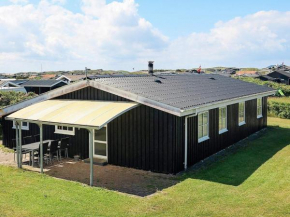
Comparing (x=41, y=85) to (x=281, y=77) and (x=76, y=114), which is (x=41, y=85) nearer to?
(x=76, y=114)

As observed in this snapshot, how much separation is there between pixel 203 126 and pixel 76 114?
5456mm

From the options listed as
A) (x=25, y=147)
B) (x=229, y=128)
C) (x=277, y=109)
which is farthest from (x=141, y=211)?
(x=277, y=109)

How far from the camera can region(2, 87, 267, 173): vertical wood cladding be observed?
41.4 ft

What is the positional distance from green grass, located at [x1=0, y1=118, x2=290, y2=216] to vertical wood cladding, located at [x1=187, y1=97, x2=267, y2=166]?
39.3 inches

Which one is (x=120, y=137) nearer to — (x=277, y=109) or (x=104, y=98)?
(x=104, y=98)

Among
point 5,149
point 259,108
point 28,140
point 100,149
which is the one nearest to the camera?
point 100,149

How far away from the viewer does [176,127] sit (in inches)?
490

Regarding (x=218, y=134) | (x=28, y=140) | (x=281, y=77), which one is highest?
(x=281, y=77)

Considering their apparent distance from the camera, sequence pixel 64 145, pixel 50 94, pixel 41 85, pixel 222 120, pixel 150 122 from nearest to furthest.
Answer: pixel 150 122 → pixel 64 145 → pixel 50 94 → pixel 222 120 → pixel 41 85

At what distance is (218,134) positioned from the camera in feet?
52.7

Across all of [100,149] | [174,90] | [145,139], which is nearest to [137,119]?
[145,139]

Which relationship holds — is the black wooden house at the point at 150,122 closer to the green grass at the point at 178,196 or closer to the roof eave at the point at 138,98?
the roof eave at the point at 138,98

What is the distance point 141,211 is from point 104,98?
6.09 m

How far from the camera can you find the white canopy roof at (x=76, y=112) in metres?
11.6
